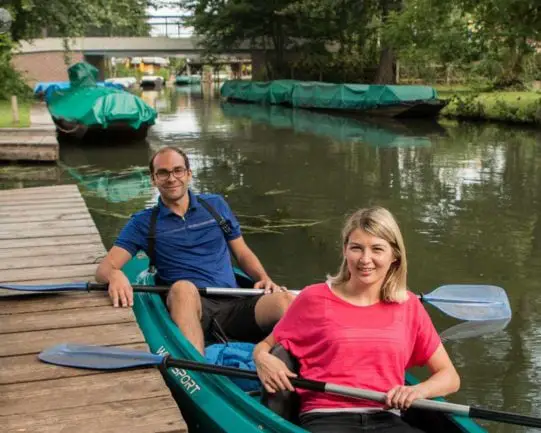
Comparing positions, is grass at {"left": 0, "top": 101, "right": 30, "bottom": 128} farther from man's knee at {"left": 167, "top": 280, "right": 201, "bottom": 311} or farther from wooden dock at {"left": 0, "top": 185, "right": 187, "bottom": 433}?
man's knee at {"left": 167, "top": 280, "right": 201, "bottom": 311}

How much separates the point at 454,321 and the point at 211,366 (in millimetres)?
2898

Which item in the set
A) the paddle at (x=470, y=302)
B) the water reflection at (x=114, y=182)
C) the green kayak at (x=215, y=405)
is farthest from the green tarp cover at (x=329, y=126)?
the green kayak at (x=215, y=405)

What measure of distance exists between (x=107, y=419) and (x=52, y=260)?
8.65 feet

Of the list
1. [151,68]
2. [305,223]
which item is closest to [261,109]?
[305,223]

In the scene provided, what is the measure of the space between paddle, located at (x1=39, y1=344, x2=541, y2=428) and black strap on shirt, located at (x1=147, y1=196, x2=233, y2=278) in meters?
0.80

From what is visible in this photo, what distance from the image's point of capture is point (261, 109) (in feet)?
100

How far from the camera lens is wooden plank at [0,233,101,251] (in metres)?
5.55

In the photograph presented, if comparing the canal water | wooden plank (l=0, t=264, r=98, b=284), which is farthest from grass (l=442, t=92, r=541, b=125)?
wooden plank (l=0, t=264, r=98, b=284)

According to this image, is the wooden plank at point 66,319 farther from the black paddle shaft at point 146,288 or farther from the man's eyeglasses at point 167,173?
the man's eyeglasses at point 167,173

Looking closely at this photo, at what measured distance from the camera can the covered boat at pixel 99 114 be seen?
1571 cm

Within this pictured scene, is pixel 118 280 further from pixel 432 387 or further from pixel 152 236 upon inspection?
pixel 432 387

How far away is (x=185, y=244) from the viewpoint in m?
3.93

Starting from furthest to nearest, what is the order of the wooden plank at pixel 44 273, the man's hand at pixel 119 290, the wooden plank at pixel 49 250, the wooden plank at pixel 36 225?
the wooden plank at pixel 36 225 < the wooden plank at pixel 49 250 < the wooden plank at pixel 44 273 < the man's hand at pixel 119 290

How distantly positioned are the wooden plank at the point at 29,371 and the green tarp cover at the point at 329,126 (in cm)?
1361
